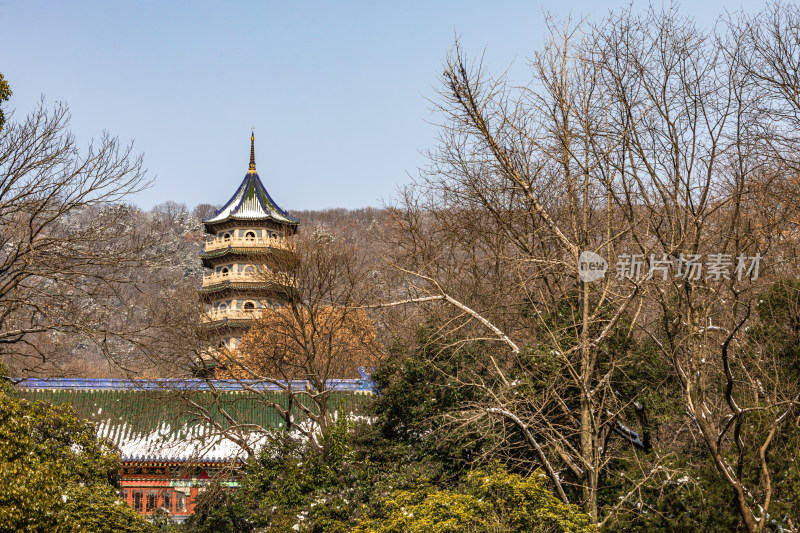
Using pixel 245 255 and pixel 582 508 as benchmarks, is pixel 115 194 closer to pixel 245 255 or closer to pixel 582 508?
pixel 582 508

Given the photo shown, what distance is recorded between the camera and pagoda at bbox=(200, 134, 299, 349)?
93.8 feet

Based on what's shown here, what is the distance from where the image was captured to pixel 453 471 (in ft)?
29.2

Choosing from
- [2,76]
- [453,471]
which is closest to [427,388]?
[453,471]

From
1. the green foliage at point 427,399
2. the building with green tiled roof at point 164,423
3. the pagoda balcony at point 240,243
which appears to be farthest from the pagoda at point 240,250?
the green foliage at point 427,399

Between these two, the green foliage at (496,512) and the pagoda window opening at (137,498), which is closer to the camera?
the green foliage at (496,512)

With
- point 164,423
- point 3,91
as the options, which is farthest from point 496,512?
point 164,423

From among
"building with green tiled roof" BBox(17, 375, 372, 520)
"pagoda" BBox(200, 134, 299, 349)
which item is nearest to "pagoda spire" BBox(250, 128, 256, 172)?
"pagoda" BBox(200, 134, 299, 349)

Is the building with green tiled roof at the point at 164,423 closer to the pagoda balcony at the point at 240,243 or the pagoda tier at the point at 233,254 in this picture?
the pagoda tier at the point at 233,254

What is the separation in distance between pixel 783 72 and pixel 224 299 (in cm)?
2452
